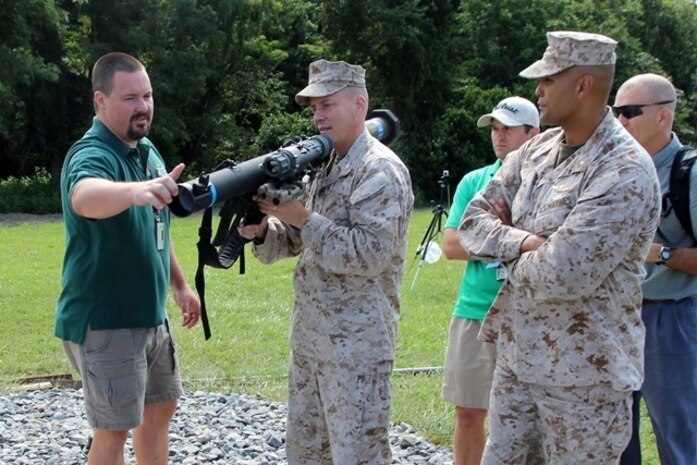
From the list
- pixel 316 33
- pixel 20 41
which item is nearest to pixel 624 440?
pixel 20 41

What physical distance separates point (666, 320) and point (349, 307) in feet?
5.15

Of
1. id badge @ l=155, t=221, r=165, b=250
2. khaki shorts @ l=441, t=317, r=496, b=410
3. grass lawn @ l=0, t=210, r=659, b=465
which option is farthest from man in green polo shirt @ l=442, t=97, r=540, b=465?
id badge @ l=155, t=221, r=165, b=250

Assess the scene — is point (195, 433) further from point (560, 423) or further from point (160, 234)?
point (560, 423)

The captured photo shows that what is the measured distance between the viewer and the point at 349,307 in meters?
3.76

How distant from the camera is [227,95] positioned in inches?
1485

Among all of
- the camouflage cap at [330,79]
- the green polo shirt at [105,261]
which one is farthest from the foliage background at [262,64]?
the camouflage cap at [330,79]

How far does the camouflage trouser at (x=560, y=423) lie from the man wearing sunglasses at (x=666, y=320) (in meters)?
1.06

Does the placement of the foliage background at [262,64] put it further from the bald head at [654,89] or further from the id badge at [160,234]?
the bald head at [654,89]

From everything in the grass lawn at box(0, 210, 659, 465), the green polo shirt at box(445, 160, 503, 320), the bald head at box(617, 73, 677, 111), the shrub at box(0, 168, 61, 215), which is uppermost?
the bald head at box(617, 73, 677, 111)

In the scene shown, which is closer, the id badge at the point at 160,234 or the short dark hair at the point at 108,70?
the short dark hair at the point at 108,70

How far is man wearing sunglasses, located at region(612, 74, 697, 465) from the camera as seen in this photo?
4.17 meters

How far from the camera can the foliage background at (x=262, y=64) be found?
107ft

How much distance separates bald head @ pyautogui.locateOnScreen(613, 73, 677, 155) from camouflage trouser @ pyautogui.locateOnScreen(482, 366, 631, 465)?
1494mm

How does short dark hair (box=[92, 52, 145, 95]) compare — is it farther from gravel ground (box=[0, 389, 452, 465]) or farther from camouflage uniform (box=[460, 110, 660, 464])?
gravel ground (box=[0, 389, 452, 465])
